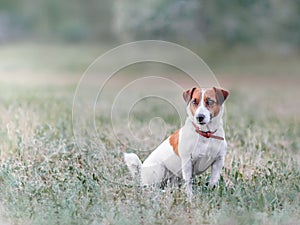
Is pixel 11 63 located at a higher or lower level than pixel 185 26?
lower

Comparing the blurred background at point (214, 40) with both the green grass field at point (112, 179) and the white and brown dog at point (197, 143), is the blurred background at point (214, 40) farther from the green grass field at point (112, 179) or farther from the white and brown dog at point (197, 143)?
the white and brown dog at point (197, 143)

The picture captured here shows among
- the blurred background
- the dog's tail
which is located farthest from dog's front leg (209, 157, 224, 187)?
the blurred background

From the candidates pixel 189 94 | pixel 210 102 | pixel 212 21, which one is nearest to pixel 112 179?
pixel 189 94

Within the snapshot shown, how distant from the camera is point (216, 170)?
19.2ft

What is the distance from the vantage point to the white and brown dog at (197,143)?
5617 mm

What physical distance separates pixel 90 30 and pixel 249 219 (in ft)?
98.9

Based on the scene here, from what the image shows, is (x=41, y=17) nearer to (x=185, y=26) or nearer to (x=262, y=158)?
(x=185, y=26)

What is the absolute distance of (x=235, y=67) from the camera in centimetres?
2523

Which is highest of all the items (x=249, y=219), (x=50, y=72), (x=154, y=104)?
(x=50, y=72)

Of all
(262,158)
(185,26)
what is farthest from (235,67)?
(262,158)

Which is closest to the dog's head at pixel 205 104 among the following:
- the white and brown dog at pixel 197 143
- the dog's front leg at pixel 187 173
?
the white and brown dog at pixel 197 143

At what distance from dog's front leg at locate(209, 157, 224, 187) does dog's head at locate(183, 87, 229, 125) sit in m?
0.44

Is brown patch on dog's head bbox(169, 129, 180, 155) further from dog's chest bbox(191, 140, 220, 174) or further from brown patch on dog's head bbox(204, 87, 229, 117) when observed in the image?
brown patch on dog's head bbox(204, 87, 229, 117)

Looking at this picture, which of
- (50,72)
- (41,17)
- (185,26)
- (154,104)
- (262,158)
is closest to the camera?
(262,158)
